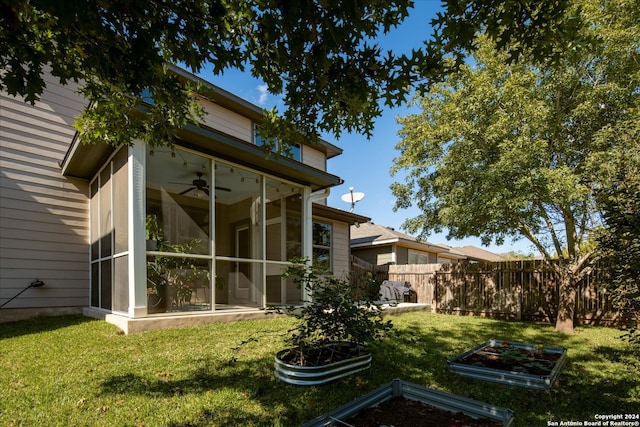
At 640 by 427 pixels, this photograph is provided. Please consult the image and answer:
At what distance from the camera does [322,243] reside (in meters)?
11.8

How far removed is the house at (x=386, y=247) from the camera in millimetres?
15308

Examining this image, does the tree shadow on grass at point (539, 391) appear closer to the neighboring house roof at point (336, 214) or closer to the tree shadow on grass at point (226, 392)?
the tree shadow on grass at point (226, 392)

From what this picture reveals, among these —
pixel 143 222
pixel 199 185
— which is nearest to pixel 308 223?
pixel 199 185

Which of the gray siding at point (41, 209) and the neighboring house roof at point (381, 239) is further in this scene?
the neighboring house roof at point (381, 239)

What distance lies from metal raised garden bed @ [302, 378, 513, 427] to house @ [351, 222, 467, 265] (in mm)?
11722

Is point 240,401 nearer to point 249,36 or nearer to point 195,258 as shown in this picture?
point 249,36

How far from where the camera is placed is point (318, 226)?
11641 millimetres

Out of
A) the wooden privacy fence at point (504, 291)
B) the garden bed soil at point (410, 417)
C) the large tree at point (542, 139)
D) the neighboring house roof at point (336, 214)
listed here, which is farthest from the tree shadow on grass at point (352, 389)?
the neighboring house roof at point (336, 214)

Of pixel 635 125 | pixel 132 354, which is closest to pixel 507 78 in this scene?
pixel 635 125

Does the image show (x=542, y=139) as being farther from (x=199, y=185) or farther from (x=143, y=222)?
(x=143, y=222)

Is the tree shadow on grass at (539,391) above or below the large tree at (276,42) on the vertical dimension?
below

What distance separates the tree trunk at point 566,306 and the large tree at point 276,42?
6418mm

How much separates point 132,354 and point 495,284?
28.1 ft

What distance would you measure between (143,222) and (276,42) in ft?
13.6
